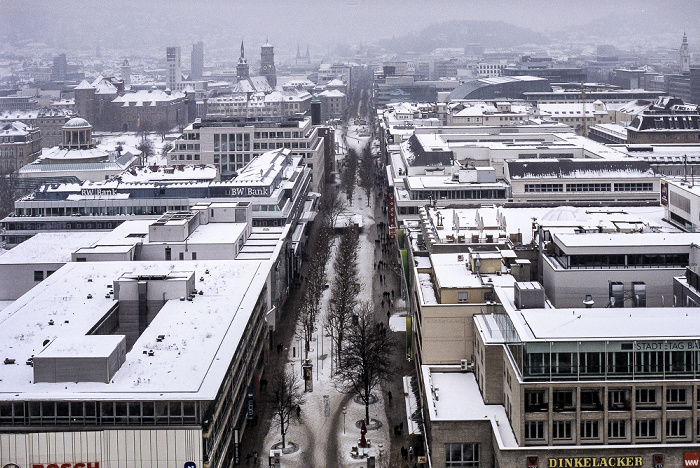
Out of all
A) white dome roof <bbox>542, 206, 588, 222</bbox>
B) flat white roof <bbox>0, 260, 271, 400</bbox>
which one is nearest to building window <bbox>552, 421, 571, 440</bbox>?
flat white roof <bbox>0, 260, 271, 400</bbox>

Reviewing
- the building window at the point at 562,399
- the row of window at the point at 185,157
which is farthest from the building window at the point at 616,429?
the row of window at the point at 185,157

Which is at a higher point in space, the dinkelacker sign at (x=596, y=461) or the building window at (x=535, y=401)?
the building window at (x=535, y=401)

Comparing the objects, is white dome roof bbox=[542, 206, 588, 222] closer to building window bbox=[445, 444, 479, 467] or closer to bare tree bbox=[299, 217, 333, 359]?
bare tree bbox=[299, 217, 333, 359]

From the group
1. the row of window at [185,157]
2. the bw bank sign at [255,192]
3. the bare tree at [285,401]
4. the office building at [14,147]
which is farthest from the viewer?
the office building at [14,147]

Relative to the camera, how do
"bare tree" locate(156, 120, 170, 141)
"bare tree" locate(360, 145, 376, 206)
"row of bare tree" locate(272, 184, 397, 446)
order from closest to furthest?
"row of bare tree" locate(272, 184, 397, 446)
"bare tree" locate(360, 145, 376, 206)
"bare tree" locate(156, 120, 170, 141)

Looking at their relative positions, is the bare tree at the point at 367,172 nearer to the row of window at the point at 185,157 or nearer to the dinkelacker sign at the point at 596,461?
the row of window at the point at 185,157

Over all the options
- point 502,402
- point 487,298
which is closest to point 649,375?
point 502,402

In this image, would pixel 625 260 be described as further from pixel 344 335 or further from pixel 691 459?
pixel 344 335
